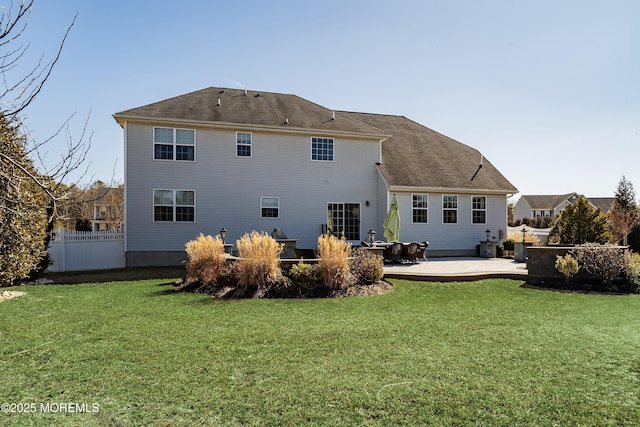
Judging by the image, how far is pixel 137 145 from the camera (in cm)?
1495

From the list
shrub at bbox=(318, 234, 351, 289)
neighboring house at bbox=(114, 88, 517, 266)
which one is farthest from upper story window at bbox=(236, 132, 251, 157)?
shrub at bbox=(318, 234, 351, 289)

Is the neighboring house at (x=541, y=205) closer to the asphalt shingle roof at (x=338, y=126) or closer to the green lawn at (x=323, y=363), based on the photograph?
the asphalt shingle roof at (x=338, y=126)

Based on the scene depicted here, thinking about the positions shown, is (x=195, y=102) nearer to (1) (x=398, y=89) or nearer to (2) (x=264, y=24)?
(2) (x=264, y=24)

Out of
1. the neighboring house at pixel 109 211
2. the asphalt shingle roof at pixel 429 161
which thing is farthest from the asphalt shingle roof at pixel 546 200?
the neighboring house at pixel 109 211

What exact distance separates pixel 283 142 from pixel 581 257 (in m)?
11.5

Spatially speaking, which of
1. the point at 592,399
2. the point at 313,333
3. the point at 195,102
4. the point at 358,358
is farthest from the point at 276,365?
the point at 195,102

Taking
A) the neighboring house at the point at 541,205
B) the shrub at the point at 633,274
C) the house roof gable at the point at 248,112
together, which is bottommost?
the shrub at the point at 633,274

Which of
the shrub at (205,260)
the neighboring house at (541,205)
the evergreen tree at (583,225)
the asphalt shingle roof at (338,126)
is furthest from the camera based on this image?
the neighboring house at (541,205)

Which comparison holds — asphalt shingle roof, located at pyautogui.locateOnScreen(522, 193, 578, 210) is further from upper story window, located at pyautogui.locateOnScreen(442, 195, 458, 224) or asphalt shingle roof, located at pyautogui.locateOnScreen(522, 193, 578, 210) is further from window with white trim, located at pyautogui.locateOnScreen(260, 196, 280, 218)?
window with white trim, located at pyautogui.locateOnScreen(260, 196, 280, 218)

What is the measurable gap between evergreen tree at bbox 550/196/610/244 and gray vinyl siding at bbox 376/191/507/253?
9.68 ft

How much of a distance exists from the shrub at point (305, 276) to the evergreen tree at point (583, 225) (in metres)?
12.2

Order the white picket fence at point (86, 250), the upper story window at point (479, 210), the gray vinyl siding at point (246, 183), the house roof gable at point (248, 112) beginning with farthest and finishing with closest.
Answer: the upper story window at point (479, 210), the house roof gable at point (248, 112), the gray vinyl siding at point (246, 183), the white picket fence at point (86, 250)

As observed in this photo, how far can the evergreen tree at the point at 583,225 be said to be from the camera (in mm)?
15164

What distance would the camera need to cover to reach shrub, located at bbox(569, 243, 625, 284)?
968 centimetres
